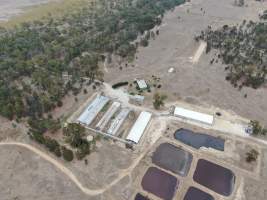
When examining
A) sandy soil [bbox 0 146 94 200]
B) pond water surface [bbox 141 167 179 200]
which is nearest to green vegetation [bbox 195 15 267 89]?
pond water surface [bbox 141 167 179 200]

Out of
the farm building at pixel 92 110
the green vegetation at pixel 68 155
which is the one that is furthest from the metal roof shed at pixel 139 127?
the green vegetation at pixel 68 155

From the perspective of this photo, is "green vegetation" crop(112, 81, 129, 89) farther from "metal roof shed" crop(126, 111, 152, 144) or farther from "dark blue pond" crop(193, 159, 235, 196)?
"dark blue pond" crop(193, 159, 235, 196)

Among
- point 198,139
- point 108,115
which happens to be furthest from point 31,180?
point 198,139

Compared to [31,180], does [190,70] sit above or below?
above

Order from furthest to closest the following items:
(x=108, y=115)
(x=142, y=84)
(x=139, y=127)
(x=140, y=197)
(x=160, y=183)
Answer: (x=142, y=84)
(x=108, y=115)
(x=139, y=127)
(x=160, y=183)
(x=140, y=197)

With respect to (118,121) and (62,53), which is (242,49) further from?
(62,53)

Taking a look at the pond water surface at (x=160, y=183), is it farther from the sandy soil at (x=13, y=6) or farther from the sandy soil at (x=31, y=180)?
the sandy soil at (x=13, y=6)
